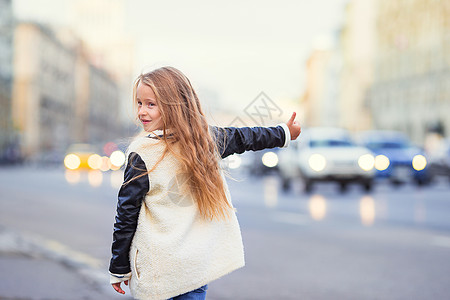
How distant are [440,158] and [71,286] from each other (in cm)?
1964

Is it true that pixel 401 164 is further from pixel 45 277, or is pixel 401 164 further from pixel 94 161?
pixel 94 161

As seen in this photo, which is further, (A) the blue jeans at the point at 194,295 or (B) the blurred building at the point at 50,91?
(B) the blurred building at the point at 50,91

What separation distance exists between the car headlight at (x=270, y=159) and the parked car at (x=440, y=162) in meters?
8.47

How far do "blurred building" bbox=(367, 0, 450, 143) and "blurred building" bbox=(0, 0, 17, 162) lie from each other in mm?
34968

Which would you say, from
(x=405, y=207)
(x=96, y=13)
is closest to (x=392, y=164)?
(x=405, y=207)

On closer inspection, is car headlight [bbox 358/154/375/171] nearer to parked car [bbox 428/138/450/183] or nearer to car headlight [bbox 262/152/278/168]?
parked car [bbox 428/138/450/183]

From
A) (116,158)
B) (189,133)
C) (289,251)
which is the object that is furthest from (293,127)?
(116,158)

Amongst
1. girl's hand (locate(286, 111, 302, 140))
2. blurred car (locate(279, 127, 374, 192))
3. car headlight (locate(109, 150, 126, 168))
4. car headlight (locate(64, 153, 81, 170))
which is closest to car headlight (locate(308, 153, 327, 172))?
blurred car (locate(279, 127, 374, 192))

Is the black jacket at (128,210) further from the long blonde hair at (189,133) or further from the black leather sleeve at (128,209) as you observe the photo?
the long blonde hair at (189,133)

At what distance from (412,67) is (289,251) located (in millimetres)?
50696

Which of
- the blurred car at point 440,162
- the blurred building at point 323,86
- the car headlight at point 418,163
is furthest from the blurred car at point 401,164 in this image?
the blurred building at point 323,86

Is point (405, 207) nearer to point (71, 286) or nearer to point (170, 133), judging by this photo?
point (71, 286)

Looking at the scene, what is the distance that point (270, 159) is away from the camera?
30703 mm

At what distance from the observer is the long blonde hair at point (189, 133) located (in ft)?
8.45
